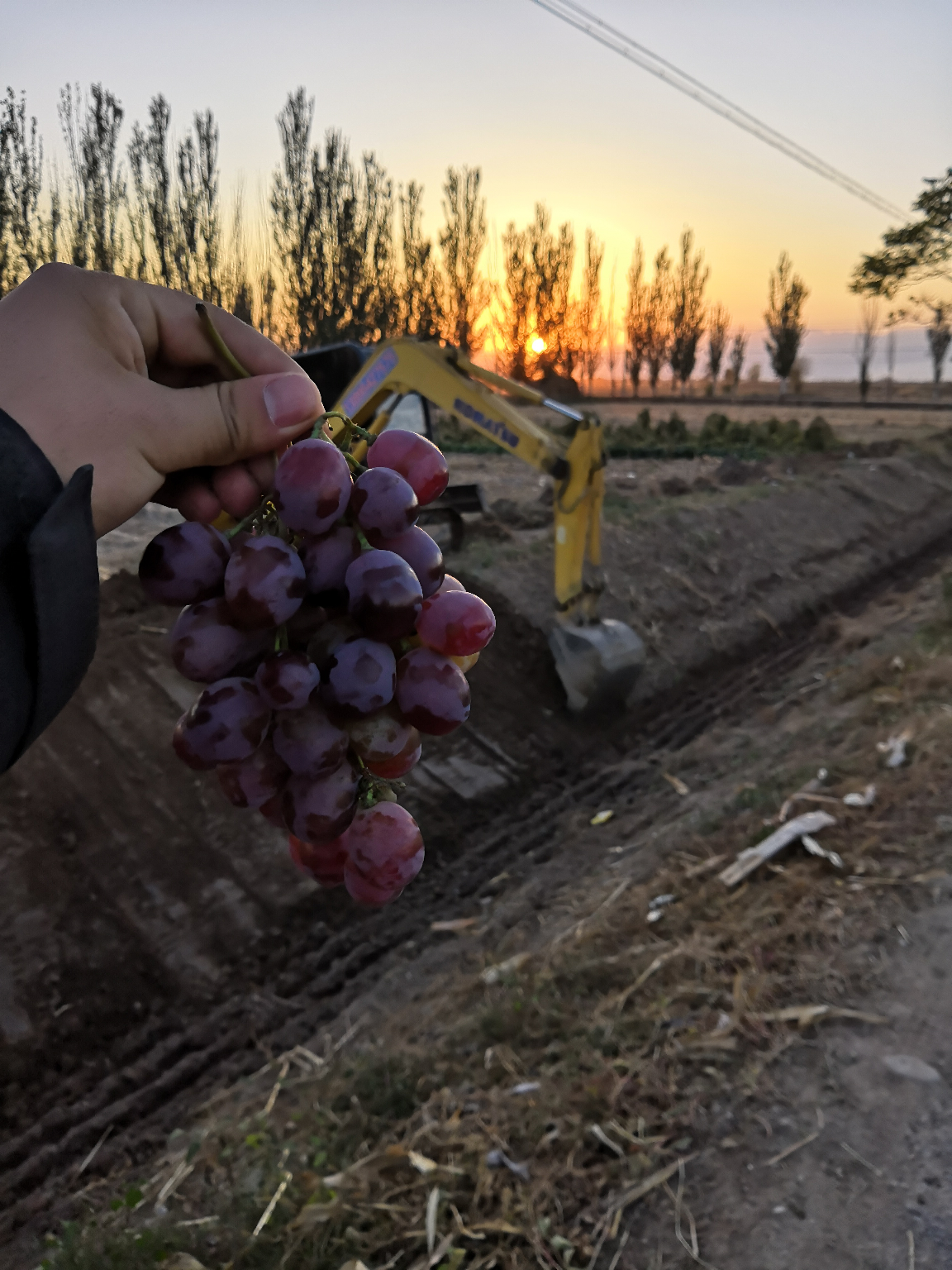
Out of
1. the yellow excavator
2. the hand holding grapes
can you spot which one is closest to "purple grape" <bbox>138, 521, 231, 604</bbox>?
the hand holding grapes

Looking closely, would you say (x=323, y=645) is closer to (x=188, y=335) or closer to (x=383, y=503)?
(x=383, y=503)

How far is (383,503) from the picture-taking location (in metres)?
1.12

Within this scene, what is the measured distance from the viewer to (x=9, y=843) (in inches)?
220

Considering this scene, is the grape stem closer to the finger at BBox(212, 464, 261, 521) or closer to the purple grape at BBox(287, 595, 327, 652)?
the finger at BBox(212, 464, 261, 521)

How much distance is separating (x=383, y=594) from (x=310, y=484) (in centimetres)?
16

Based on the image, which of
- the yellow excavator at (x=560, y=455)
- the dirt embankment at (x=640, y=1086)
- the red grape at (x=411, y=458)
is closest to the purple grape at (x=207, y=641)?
the red grape at (x=411, y=458)

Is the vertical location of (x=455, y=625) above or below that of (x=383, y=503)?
below

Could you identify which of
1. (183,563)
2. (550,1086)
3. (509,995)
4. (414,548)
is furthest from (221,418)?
(509,995)

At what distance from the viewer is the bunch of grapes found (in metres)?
1.07

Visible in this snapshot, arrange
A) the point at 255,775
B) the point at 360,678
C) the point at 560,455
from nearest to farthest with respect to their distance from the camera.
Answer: the point at 360,678 → the point at 255,775 → the point at 560,455

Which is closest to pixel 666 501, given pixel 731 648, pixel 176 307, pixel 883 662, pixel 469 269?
pixel 731 648

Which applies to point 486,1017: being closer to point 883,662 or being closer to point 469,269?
point 883,662

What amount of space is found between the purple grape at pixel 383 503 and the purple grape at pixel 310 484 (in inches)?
1.6

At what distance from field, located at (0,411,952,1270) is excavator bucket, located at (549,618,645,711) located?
10.9 inches
